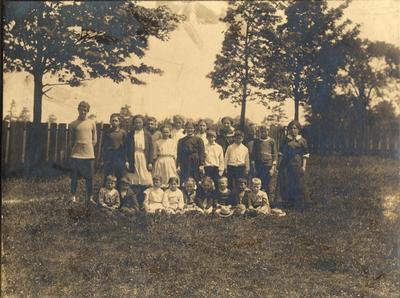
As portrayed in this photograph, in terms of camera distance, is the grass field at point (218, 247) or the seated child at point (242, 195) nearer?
the grass field at point (218, 247)

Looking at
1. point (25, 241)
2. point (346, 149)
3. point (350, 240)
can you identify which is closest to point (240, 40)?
point (346, 149)

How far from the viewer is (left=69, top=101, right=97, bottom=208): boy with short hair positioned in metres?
2.65

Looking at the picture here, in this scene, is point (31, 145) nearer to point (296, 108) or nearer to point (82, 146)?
point (82, 146)

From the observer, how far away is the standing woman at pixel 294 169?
2.75 meters

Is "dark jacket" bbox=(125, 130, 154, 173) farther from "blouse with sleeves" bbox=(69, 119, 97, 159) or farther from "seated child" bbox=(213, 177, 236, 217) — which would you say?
"seated child" bbox=(213, 177, 236, 217)

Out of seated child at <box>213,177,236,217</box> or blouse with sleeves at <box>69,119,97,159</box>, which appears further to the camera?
seated child at <box>213,177,236,217</box>

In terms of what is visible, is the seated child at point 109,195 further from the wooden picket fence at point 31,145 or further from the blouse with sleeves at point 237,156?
the blouse with sleeves at point 237,156

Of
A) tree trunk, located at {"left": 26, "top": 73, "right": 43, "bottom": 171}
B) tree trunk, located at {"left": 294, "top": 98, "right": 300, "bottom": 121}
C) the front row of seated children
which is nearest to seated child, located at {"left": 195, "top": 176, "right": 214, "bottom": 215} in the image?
the front row of seated children

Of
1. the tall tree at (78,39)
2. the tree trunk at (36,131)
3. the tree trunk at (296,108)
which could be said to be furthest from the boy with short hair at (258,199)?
the tree trunk at (36,131)

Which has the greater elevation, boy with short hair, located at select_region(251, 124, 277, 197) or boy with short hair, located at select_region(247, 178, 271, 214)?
boy with short hair, located at select_region(251, 124, 277, 197)

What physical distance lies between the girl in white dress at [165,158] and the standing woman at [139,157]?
0.13 feet

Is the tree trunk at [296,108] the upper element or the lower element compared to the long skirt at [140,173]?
upper

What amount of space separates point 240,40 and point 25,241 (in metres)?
1.87

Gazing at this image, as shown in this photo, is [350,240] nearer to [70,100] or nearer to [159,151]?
[159,151]
